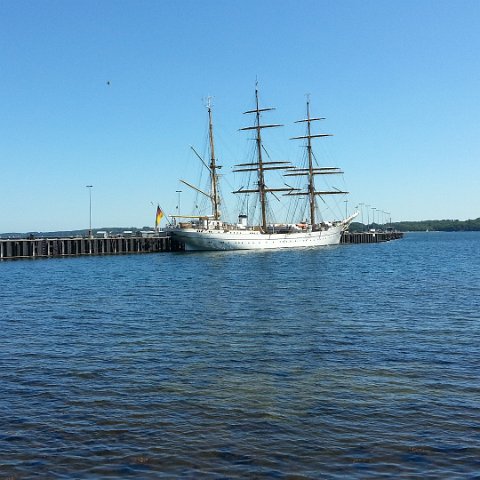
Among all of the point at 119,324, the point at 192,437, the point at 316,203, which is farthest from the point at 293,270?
the point at 316,203

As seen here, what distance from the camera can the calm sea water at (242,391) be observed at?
9609 millimetres

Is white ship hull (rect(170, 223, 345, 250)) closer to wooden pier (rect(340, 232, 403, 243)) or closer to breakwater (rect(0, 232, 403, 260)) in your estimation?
breakwater (rect(0, 232, 403, 260))

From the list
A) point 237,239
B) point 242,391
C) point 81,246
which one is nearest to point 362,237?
point 237,239

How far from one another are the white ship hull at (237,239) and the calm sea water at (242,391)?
214 ft

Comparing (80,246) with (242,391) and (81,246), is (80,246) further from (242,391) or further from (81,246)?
(242,391)

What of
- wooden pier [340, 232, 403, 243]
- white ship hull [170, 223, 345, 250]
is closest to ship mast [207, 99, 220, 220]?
white ship hull [170, 223, 345, 250]

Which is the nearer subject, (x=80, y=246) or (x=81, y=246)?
(x=81, y=246)

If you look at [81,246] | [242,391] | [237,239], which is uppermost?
[237,239]

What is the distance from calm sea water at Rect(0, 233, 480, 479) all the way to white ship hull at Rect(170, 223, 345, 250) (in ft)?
214

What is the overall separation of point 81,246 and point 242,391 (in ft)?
258

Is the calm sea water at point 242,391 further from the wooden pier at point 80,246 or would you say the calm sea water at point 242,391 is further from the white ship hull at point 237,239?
the white ship hull at point 237,239

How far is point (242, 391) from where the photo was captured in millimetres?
13531

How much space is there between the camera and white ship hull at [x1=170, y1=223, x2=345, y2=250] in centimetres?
9444

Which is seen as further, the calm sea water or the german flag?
the german flag
